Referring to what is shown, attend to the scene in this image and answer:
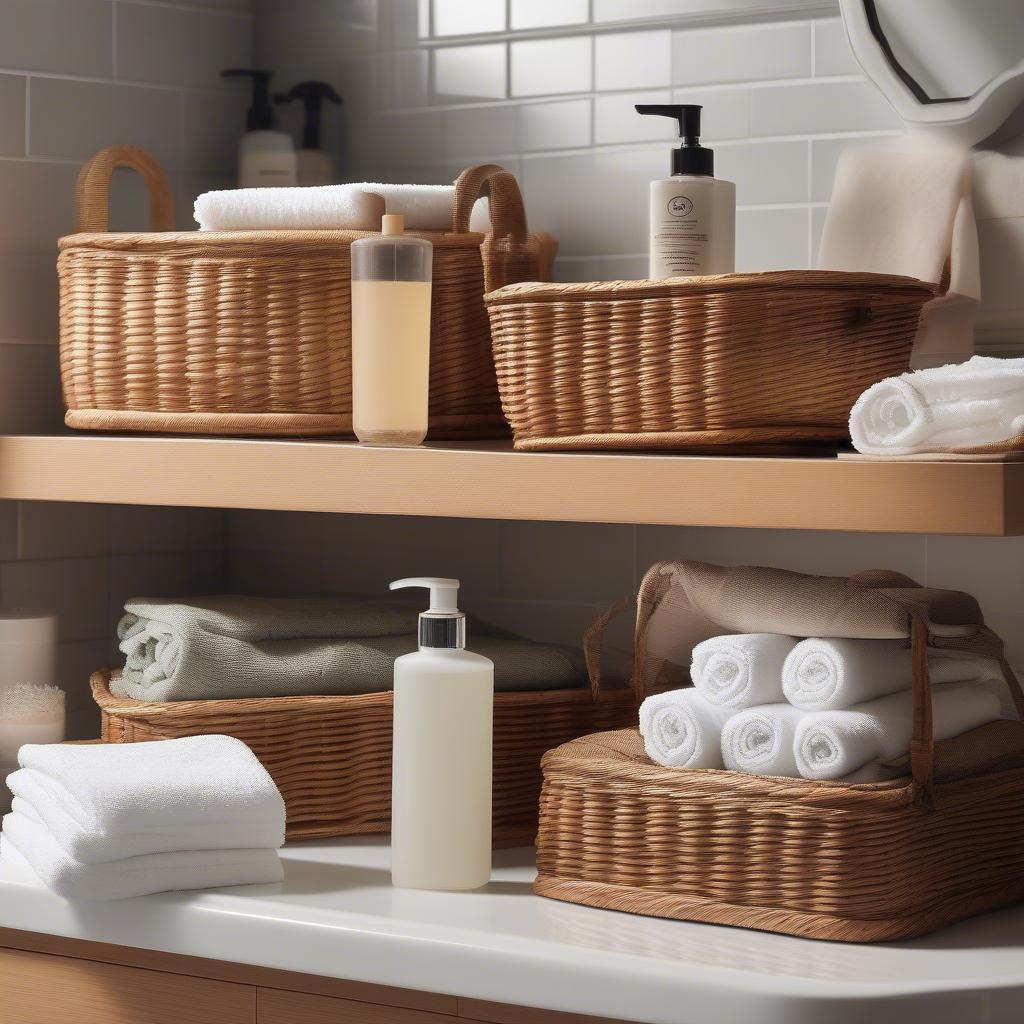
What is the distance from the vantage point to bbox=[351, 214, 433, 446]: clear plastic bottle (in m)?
1.46

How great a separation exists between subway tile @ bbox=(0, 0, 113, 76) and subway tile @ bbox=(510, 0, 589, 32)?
459 mm

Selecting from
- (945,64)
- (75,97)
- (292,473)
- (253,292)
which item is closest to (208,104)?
(75,97)

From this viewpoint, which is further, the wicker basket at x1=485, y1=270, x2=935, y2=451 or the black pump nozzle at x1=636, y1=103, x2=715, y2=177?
the black pump nozzle at x1=636, y1=103, x2=715, y2=177

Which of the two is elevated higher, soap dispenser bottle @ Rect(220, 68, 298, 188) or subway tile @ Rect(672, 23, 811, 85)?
→ subway tile @ Rect(672, 23, 811, 85)

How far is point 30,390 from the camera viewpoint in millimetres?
1828

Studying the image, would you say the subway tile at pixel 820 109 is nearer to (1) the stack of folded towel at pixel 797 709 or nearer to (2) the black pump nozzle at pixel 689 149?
(2) the black pump nozzle at pixel 689 149

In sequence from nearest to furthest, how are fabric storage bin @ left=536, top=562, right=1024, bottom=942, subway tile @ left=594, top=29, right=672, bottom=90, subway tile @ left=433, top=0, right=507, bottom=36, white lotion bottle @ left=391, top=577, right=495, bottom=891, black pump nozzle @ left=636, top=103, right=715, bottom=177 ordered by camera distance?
1. fabric storage bin @ left=536, top=562, right=1024, bottom=942
2. white lotion bottle @ left=391, top=577, right=495, bottom=891
3. black pump nozzle @ left=636, top=103, right=715, bottom=177
4. subway tile @ left=594, top=29, right=672, bottom=90
5. subway tile @ left=433, top=0, right=507, bottom=36

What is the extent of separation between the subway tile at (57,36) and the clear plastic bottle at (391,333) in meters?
0.55

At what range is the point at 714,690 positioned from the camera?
4.37ft

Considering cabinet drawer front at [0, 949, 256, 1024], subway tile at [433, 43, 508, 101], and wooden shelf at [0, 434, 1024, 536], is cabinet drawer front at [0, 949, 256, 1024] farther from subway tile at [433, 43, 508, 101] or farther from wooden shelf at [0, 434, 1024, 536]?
subway tile at [433, 43, 508, 101]

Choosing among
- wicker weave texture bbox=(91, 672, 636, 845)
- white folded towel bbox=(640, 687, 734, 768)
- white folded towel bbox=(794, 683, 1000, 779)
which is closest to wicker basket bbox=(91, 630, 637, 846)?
A: wicker weave texture bbox=(91, 672, 636, 845)

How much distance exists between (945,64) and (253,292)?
69 cm

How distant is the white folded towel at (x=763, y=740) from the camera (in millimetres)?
1282

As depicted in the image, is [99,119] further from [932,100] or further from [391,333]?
[932,100]
